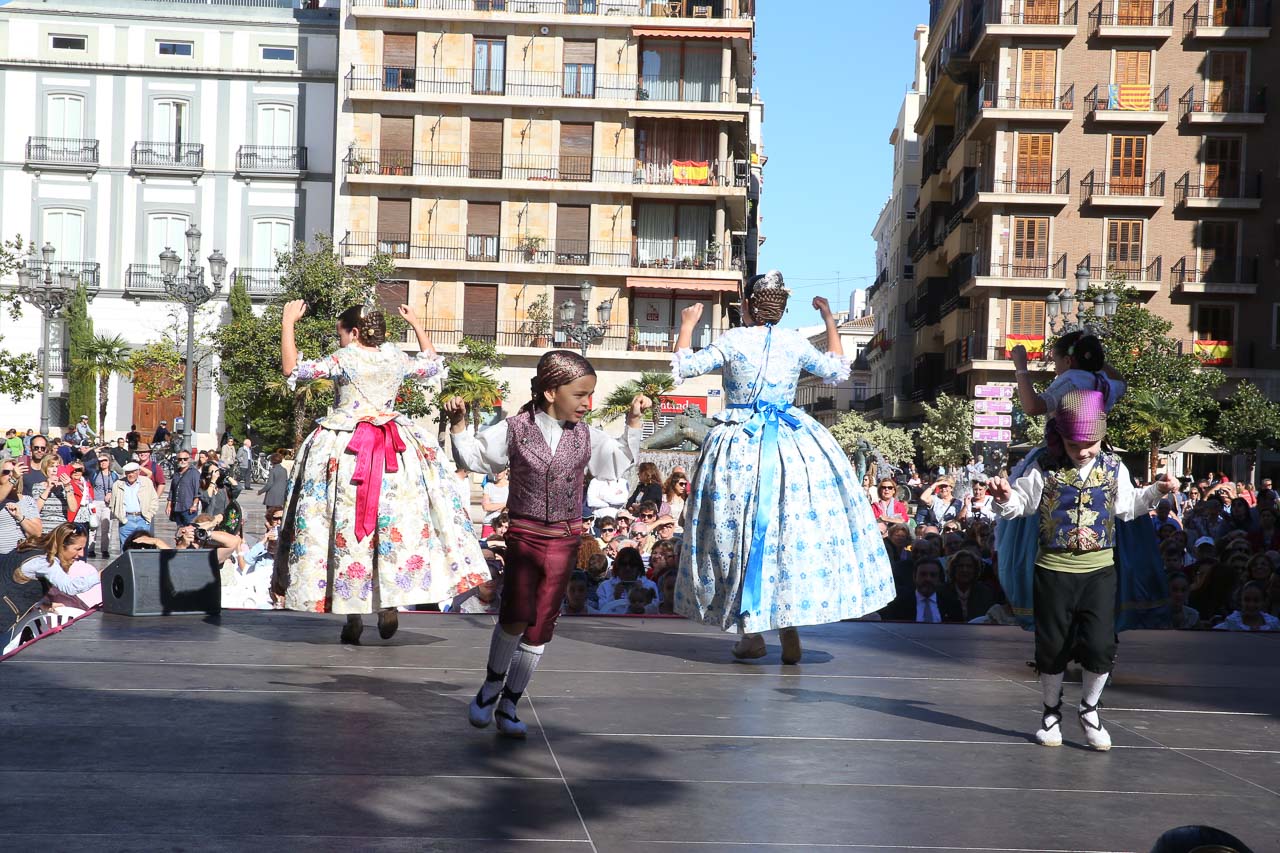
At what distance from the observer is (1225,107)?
53375 mm

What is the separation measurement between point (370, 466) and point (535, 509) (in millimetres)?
2219

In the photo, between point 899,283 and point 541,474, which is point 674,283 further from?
point 541,474

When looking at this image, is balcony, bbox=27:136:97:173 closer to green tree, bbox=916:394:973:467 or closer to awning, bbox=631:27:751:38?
awning, bbox=631:27:751:38

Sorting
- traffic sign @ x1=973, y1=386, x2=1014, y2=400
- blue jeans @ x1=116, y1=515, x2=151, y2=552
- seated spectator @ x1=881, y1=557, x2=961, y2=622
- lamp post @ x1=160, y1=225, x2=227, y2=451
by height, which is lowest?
blue jeans @ x1=116, y1=515, x2=151, y2=552

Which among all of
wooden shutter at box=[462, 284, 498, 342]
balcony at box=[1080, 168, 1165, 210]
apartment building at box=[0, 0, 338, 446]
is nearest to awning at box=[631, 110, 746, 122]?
wooden shutter at box=[462, 284, 498, 342]

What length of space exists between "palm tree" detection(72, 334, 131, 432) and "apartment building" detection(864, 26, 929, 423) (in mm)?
34519

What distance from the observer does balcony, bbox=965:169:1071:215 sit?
5375 cm

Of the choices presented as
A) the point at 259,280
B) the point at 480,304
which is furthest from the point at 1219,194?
the point at 259,280

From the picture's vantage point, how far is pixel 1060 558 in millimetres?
6328

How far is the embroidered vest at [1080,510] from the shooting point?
6.29 m

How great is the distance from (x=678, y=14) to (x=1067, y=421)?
47087 mm

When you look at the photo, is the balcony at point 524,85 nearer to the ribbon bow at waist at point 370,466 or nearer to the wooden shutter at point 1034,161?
the wooden shutter at point 1034,161

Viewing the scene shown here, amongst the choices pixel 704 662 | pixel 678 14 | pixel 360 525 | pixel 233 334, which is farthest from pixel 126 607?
pixel 678 14

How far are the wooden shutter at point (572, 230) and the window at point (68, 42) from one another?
18671 mm
